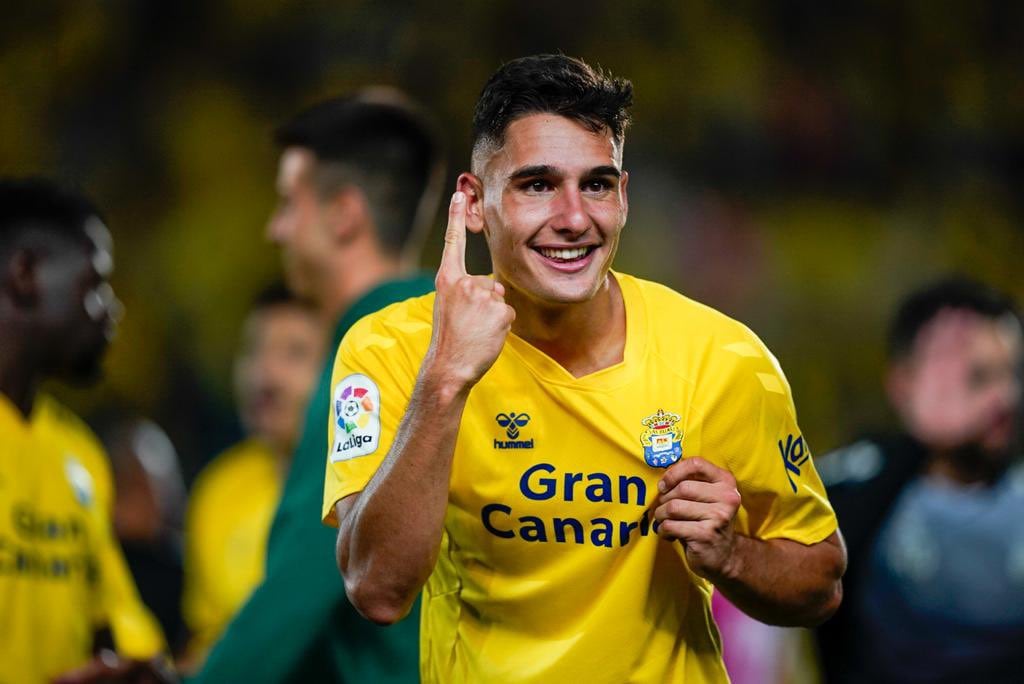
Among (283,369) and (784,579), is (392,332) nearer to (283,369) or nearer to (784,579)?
(784,579)

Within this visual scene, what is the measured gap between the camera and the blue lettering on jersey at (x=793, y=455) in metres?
2.95

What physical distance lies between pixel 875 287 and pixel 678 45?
2341mm

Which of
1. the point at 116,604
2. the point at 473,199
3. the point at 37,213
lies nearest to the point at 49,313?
the point at 37,213

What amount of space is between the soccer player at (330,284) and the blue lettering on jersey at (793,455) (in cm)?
134

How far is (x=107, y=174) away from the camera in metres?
11.3

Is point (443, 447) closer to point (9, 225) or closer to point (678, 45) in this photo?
point (9, 225)

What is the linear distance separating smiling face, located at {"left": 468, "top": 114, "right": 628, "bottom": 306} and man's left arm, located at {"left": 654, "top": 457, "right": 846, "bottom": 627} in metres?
0.41

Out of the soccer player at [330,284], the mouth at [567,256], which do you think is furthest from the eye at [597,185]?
the soccer player at [330,284]

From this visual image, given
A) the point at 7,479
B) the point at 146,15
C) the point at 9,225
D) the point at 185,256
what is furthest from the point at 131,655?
the point at 146,15

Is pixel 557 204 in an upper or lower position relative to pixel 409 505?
upper

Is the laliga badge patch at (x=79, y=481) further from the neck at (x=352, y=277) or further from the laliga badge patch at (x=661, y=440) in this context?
the laliga badge patch at (x=661, y=440)

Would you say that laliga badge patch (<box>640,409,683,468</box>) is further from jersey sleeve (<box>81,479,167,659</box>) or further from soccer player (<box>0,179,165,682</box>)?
jersey sleeve (<box>81,479,167,659</box>)

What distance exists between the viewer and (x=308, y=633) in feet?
12.9

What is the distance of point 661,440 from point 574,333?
0.93 ft
